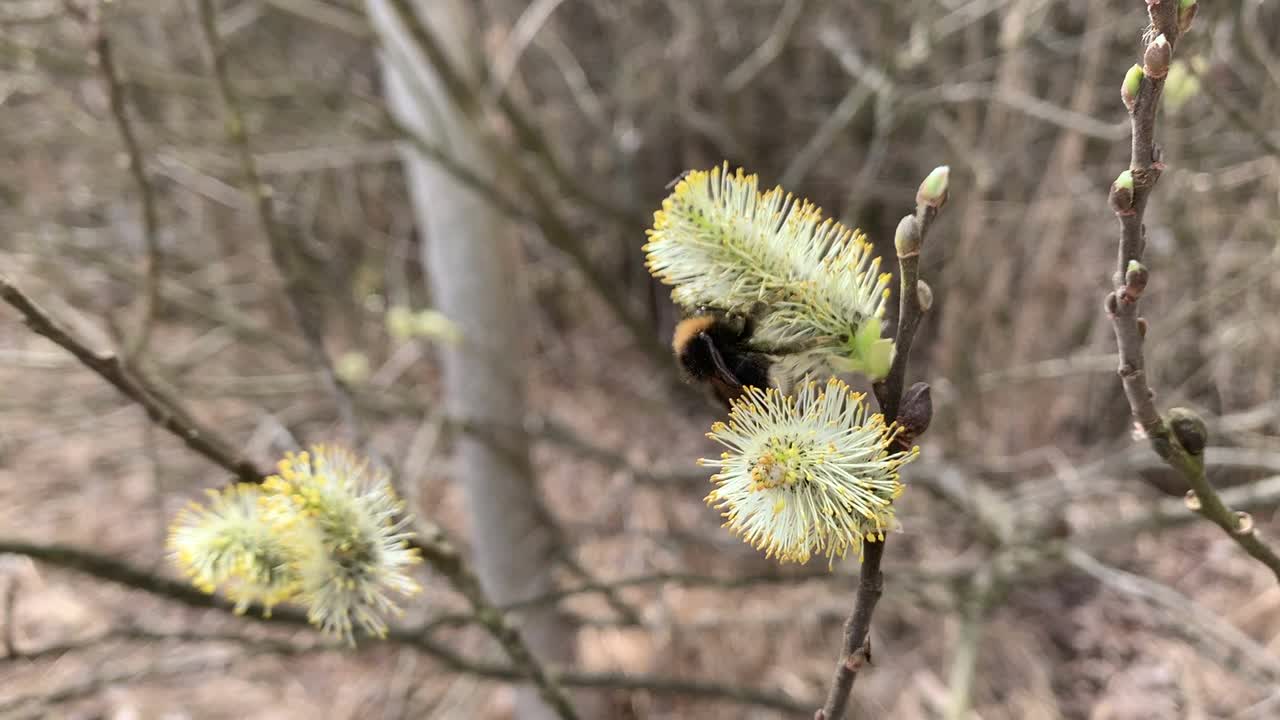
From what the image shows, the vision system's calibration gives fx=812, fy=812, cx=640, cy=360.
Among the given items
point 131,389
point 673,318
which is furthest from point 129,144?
point 673,318

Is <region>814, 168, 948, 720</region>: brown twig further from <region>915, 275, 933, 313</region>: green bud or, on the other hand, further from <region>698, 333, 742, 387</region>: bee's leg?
<region>698, 333, 742, 387</region>: bee's leg

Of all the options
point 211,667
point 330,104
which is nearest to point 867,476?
point 211,667

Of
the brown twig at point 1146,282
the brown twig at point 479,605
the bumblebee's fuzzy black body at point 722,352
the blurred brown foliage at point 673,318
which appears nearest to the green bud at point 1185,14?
the brown twig at point 1146,282

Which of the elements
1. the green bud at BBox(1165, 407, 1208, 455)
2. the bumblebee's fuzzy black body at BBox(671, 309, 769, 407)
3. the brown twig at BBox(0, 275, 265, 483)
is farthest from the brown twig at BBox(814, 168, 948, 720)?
the brown twig at BBox(0, 275, 265, 483)

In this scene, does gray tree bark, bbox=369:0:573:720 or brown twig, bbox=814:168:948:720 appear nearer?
brown twig, bbox=814:168:948:720

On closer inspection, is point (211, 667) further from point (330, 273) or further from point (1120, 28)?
point (1120, 28)

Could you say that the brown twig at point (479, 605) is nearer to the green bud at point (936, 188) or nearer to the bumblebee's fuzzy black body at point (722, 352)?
the bumblebee's fuzzy black body at point (722, 352)
